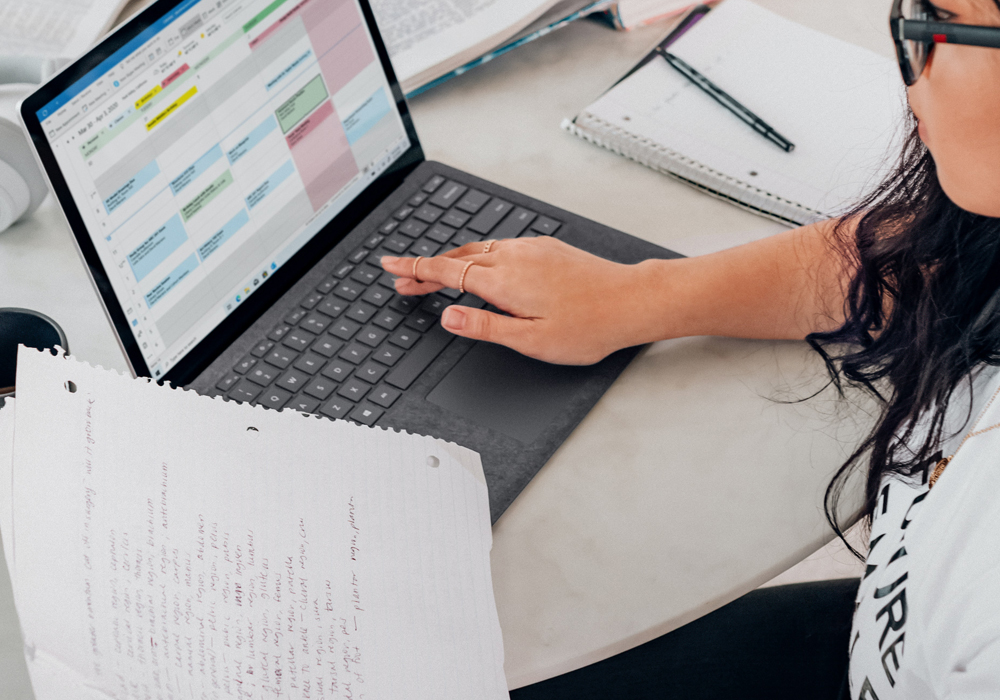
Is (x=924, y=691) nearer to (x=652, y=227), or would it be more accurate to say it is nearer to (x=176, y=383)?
(x=652, y=227)

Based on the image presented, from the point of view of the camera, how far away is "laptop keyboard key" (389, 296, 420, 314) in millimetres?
769

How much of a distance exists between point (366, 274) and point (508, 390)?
0.59 feet

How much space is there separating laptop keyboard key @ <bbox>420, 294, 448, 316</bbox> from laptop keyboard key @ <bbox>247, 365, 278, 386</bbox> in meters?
0.14

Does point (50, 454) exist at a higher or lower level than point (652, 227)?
higher

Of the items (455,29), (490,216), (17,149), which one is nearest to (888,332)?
(490,216)

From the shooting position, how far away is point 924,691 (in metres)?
0.56

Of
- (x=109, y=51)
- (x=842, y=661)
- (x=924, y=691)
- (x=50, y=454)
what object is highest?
(x=109, y=51)

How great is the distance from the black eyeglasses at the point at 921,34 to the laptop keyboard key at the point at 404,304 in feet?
1.37

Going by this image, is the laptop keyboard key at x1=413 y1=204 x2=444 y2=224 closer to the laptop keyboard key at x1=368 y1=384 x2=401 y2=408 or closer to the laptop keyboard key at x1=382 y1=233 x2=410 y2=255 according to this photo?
the laptop keyboard key at x1=382 y1=233 x2=410 y2=255

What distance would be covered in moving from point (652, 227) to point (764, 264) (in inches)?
5.3

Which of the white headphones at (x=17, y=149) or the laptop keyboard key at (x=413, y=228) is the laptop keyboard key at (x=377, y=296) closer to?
the laptop keyboard key at (x=413, y=228)

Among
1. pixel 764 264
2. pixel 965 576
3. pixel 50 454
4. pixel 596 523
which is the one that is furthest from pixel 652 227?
pixel 50 454

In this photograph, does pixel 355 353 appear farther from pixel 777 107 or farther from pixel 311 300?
pixel 777 107

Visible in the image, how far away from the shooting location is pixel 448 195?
34.0 inches
